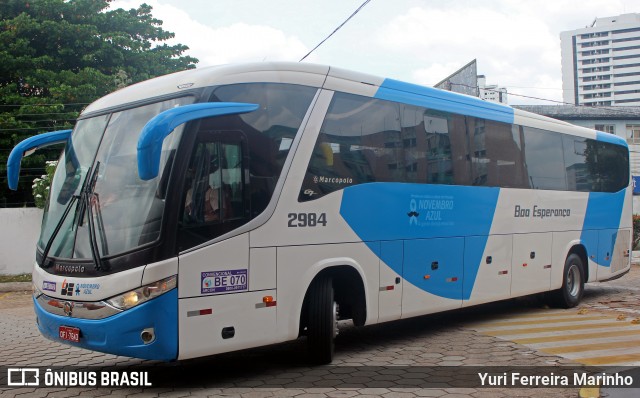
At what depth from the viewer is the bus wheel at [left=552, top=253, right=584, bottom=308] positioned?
1184 cm

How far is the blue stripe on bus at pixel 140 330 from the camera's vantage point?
566 cm

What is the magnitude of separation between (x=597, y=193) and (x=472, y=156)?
4638 millimetres

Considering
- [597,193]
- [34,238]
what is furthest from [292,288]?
[34,238]

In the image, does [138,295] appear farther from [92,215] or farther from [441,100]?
[441,100]

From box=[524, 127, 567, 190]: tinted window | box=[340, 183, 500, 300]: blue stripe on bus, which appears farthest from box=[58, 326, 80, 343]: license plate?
box=[524, 127, 567, 190]: tinted window

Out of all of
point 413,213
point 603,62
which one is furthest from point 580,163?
point 603,62

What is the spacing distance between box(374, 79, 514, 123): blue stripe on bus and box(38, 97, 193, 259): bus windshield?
121 inches

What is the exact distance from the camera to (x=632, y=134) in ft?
158

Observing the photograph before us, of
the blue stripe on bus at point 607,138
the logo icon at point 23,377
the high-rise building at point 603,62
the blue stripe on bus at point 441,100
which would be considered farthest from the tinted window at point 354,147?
the high-rise building at point 603,62

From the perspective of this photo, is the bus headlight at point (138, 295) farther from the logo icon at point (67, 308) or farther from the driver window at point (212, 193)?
the logo icon at point (67, 308)

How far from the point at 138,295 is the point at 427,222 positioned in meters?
4.31

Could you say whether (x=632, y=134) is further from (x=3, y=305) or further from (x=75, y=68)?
(x=3, y=305)

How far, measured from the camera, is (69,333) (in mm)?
5988

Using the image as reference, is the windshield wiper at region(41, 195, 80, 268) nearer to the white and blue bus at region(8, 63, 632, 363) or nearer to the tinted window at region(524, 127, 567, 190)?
the white and blue bus at region(8, 63, 632, 363)
